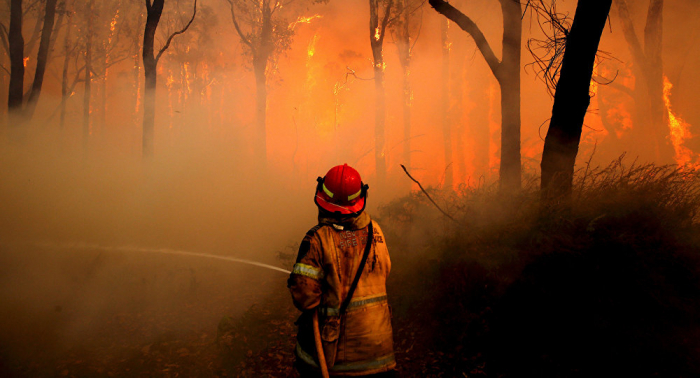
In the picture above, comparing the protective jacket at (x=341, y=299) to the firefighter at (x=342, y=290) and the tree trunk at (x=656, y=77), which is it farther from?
the tree trunk at (x=656, y=77)

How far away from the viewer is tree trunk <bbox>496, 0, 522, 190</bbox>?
241 inches

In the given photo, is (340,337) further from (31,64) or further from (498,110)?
(31,64)

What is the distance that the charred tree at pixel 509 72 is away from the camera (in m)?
6.11

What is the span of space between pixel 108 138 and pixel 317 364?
44250 mm

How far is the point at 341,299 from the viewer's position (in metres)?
2.18

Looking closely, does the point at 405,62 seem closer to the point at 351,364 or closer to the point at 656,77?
the point at 656,77

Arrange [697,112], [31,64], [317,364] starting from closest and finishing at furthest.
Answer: [317,364] → [697,112] → [31,64]

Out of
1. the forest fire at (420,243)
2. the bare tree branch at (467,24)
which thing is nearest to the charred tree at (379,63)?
the forest fire at (420,243)

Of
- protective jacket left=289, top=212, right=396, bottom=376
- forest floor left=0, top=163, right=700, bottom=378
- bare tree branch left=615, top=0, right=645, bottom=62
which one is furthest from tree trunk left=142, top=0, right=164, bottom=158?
bare tree branch left=615, top=0, right=645, bottom=62

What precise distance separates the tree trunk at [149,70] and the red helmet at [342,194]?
405 inches

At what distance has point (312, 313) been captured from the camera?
7.10 feet

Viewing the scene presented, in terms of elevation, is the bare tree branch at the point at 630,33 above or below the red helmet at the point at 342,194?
above

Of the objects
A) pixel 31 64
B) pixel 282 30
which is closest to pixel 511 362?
pixel 282 30

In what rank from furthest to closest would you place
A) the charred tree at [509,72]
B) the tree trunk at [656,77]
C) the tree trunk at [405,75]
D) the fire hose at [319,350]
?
the tree trunk at [405,75], the tree trunk at [656,77], the charred tree at [509,72], the fire hose at [319,350]
